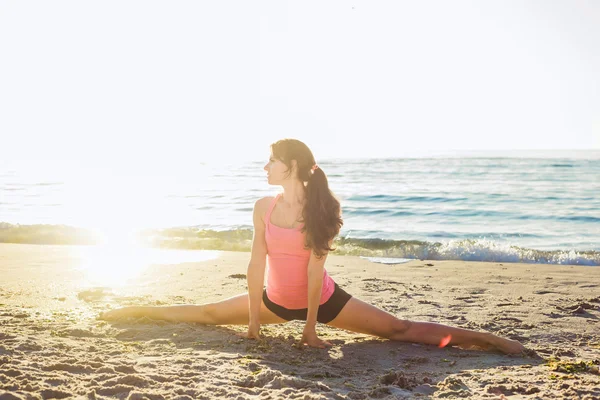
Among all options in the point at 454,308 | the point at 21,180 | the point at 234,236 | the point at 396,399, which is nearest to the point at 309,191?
the point at 396,399

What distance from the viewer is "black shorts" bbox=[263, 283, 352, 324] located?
4.96m

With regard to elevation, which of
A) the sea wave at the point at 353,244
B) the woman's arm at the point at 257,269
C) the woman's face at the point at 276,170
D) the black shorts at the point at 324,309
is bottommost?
the sea wave at the point at 353,244

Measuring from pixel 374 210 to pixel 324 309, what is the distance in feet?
50.1

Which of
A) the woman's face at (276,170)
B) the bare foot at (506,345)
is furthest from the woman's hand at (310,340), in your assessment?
the bare foot at (506,345)

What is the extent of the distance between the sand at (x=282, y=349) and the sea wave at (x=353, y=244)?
3.36 metres

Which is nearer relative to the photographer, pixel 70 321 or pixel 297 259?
pixel 297 259

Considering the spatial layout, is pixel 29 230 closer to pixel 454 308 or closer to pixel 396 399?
pixel 454 308

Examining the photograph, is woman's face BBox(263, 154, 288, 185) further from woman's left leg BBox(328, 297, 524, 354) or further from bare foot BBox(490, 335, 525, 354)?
bare foot BBox(490, 335, 525, 354)

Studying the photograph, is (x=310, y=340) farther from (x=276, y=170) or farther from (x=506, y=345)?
(x=506, y=345)

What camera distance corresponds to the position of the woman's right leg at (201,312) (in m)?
5.33

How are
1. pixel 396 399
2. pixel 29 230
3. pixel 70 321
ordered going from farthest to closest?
pixel 29 230 < pixel 70 321 < pixel 396 399

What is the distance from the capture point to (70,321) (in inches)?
209

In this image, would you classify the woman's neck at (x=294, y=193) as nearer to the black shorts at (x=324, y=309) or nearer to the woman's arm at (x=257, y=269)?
the woman's arm at (x=257, y=269)

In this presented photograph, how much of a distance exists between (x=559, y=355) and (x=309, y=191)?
2.39m
